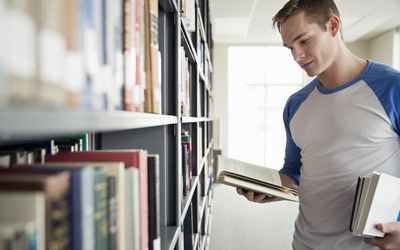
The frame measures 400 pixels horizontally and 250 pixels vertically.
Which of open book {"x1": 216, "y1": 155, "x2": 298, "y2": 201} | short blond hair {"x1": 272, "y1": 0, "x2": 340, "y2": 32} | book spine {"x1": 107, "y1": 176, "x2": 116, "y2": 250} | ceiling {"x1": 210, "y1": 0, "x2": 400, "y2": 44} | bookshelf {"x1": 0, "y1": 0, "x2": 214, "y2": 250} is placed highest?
ceiling {"x1": 210, "y1": 0, "x2": 400, "y2": 44}

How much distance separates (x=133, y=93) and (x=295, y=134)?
1.07 m

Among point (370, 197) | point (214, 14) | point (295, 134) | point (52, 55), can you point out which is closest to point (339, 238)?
point (370, 197)

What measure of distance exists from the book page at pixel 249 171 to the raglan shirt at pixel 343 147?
0.14 m

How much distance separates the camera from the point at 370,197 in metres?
1.16

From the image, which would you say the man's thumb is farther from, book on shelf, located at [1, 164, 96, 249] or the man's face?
book on shelf, located at [1, 164, 96, 249]

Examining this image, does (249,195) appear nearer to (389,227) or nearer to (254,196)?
(254,196)

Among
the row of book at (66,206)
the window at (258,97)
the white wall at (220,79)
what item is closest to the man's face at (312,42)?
the row of book at (66,206)

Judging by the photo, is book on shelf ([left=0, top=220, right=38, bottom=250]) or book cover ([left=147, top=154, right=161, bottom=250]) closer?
book on shelf ([left=0, top=220, right=38, bottom=250])

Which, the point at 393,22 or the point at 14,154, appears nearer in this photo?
the point at 14,154

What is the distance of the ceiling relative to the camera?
4.86m

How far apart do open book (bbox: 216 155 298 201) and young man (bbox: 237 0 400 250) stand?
0.20 ft

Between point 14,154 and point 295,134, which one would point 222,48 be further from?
point 14,154

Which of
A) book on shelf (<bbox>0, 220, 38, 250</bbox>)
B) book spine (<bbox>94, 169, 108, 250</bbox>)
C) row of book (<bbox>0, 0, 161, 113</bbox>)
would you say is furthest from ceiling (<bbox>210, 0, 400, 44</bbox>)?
book on shelf (<bbox>0, 220, 38, 250</bbox>)

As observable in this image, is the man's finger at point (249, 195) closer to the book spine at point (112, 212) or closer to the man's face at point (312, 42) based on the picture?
the man's face at point (312, 42)
